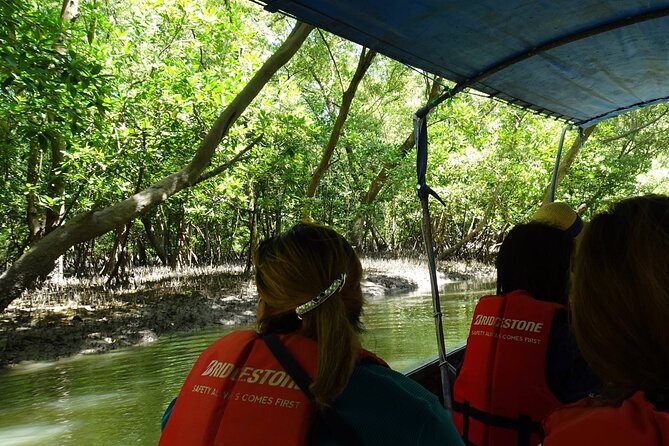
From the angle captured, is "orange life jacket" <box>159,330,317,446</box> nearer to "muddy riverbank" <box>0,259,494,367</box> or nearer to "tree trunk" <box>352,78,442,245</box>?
"muddy riverbank" <box>0,259,494,367</box>

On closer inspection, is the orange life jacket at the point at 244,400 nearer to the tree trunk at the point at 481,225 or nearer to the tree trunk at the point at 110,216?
the tree trunk at the point at 110,216

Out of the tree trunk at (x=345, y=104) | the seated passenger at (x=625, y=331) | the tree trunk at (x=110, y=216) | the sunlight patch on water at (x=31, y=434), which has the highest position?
the tree trunk at (x=345, y=104)

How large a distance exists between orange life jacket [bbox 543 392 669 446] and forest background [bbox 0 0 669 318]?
7.11 feet

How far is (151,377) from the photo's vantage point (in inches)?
272

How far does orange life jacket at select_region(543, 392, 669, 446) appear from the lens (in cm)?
76

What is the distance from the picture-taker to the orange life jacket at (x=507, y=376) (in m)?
1.75

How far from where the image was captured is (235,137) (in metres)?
10.4

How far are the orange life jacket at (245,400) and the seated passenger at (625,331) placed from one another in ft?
1.53

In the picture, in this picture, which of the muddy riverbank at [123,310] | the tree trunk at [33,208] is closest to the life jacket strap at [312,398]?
the muddy riverbank at [123,310]

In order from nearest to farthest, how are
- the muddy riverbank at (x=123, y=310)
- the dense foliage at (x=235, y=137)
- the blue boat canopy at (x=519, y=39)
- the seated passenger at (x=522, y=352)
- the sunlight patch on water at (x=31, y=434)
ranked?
the seated passenger at (x=522, y=352) → the blue boat canopy at (x=519, y=39) → the sunlight patch on water at (x=31, y=434) → the dense foliage at (x=235, y=137) → the muddy riverbank at (x=123, y=310)

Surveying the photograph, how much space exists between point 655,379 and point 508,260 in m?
1.13

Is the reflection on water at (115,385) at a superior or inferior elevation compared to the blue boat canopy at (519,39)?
inferior

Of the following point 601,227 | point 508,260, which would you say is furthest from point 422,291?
point 601,227

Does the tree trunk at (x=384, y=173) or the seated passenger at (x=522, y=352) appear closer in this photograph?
the seated passenger at (x=522, y=352)
